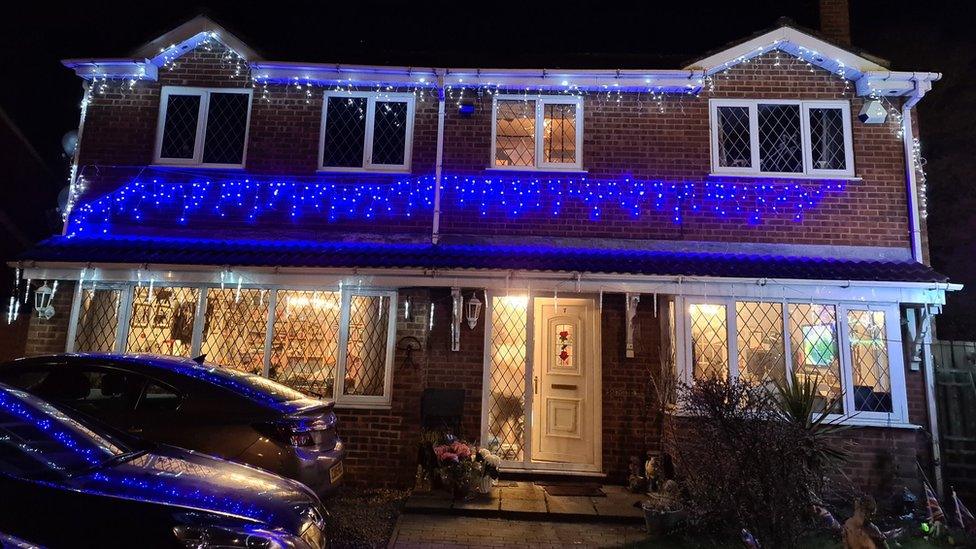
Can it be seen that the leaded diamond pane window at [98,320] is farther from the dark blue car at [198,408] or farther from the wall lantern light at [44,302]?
the dark blue car at [198,408]

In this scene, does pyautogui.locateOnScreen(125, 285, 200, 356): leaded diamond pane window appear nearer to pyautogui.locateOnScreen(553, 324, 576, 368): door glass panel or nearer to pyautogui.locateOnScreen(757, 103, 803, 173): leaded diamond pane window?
pyautogui.locateOnScreen(553, 324, 576, 368): door glass panel

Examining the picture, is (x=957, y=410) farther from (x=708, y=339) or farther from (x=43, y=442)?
(x=43, y=442)

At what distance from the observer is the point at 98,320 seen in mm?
7871

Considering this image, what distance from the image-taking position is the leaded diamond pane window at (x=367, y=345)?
753cm

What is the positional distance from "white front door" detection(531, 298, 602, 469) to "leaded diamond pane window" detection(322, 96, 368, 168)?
12.9ft

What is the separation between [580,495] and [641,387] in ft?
6.29

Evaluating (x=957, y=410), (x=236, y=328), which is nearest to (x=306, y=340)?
(x=236, y=328)

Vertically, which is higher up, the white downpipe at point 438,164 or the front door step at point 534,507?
the white downpipe at point 438,164

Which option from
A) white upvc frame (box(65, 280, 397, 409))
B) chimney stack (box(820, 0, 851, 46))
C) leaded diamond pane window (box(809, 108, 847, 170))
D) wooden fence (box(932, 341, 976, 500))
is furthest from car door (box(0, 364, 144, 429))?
chimney stack (box(820, 0, 851, 46))

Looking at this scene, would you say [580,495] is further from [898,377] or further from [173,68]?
[173,68]

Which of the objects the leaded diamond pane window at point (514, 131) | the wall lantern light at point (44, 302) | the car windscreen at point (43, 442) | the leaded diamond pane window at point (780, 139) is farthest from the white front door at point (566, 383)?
the wall lantern light at point (44, 302)

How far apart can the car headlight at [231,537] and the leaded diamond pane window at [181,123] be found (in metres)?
7.90

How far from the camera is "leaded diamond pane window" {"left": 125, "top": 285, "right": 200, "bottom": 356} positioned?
7816 millimetres

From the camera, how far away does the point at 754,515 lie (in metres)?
3.95
